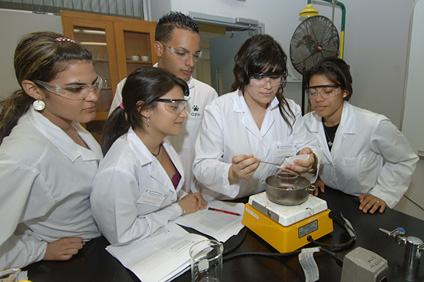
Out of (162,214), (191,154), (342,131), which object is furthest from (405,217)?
(191,154)

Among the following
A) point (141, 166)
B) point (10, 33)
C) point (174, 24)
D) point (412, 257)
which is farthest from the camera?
point (10, 33)

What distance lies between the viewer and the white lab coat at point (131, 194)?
103 cm

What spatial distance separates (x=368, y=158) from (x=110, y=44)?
10.1 feet

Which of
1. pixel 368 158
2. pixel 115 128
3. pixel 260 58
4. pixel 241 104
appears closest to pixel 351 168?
pixel 368 158

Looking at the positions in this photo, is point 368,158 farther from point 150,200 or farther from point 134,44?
point 134,44

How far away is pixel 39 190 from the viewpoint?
3.04 feet

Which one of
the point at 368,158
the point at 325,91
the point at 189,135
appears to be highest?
the point at 325,91

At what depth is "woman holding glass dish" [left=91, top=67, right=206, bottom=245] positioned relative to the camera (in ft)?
3.42

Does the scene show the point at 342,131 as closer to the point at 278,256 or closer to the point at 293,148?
the point at 293,148

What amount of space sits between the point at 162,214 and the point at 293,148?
2.84 ft

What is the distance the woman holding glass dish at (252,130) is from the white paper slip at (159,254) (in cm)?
35

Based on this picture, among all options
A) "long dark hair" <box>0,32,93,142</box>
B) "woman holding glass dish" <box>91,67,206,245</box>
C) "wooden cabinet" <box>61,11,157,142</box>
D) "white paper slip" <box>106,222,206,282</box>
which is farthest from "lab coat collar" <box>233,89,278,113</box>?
"wooden cabinet" <box>61,11,157,142</box>

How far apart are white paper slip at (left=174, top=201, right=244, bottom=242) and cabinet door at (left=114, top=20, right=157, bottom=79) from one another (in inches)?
98.6

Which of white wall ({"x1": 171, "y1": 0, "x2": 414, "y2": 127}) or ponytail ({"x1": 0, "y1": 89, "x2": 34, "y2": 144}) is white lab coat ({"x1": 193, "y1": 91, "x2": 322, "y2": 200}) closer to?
ponytail ({"x1": 0, "y1": 89, "x2": 34, "y2": 144})
